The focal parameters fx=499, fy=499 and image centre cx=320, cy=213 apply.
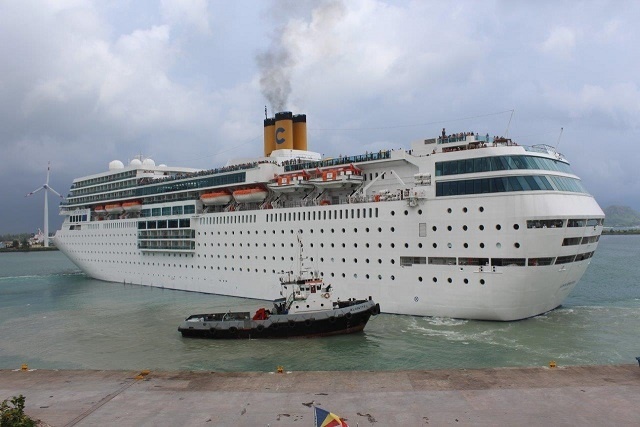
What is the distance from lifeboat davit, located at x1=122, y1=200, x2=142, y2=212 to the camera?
4181 cm

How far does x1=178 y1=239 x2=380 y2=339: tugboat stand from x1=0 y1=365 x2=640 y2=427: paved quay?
6726mm

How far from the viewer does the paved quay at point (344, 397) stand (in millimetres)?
10773

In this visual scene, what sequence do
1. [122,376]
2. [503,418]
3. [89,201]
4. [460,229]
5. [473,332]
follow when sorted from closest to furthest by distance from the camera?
[503,418], [122,376], [473,332], [460,229], [89,201]

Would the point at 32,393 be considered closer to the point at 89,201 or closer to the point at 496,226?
the point at 496,226

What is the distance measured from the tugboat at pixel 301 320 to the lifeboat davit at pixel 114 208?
25.0m

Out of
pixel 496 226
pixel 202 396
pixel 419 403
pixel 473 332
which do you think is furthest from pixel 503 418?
pixel 496 226

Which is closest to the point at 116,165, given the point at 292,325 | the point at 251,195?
the point at 251,195

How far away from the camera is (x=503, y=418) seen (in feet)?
34.6

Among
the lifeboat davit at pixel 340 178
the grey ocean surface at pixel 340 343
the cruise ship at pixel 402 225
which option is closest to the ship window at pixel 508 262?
the cruise ship at pixel 402 225

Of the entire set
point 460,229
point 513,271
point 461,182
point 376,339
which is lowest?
point 376,339

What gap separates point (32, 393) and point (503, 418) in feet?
38.9

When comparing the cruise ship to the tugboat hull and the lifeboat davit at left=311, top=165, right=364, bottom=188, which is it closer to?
the lifeboat davit at left=311, top=165, right=364, bottom=188

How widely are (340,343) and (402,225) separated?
637 cm

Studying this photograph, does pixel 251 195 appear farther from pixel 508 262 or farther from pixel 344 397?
pixel 344 397
